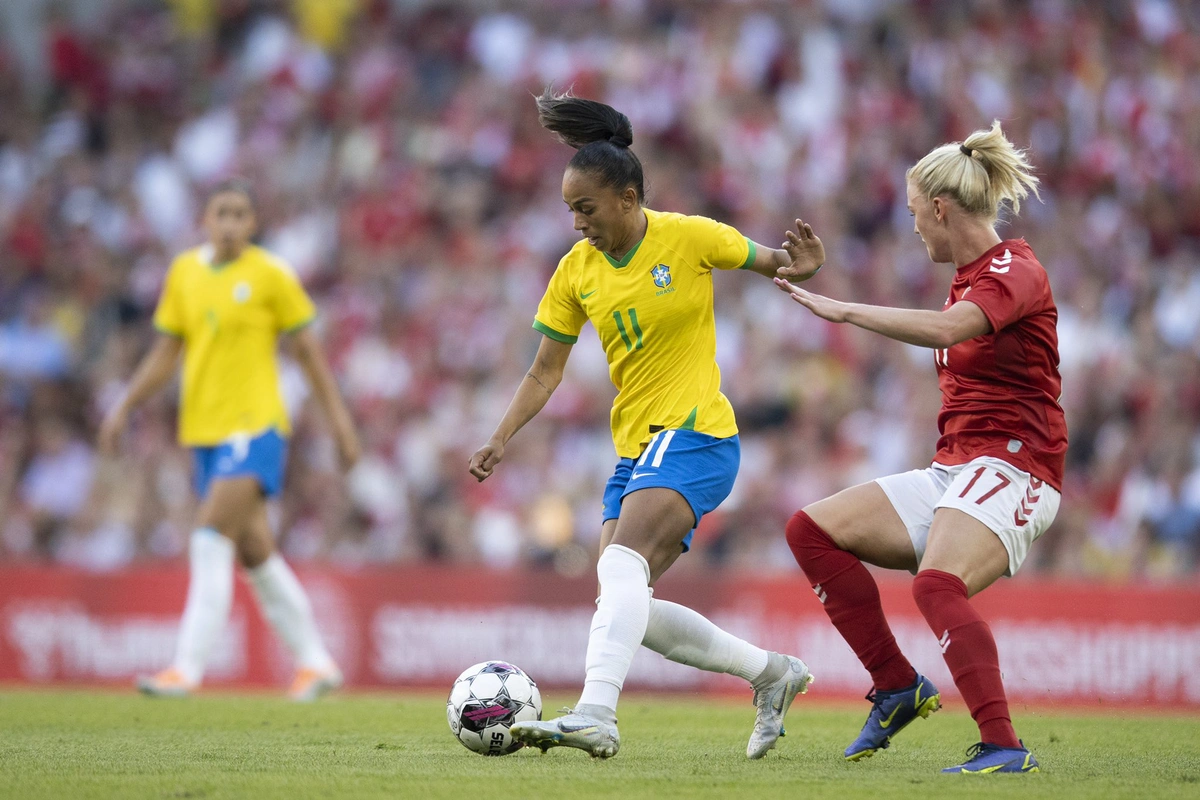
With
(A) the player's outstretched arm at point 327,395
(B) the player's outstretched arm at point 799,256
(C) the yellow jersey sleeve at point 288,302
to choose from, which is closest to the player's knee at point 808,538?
(B) the player's outstretched arm at point 799,256

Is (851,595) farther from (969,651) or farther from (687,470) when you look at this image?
(687,470)

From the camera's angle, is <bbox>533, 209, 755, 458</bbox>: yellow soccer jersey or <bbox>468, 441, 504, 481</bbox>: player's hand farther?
<bbox>468, 441, 504, 481</bbox>: player's hand

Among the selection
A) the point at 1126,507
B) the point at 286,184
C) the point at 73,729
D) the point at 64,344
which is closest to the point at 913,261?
the point at 1126,507

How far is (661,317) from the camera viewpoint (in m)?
5.91

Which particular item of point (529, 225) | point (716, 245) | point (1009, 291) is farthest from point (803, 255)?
point (529, 225)

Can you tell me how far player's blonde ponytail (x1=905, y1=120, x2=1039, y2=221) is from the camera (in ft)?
18.7

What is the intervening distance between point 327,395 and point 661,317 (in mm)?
3799

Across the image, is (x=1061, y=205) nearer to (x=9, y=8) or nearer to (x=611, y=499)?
(x=611, y=499)

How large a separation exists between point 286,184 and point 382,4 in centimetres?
287

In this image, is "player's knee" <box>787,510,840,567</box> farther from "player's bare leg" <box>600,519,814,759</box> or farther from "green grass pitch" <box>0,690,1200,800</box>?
"green grass pitch" <box>0,690,1200,800</box>

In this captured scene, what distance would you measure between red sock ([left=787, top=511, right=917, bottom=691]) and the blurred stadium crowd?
21.8 feet

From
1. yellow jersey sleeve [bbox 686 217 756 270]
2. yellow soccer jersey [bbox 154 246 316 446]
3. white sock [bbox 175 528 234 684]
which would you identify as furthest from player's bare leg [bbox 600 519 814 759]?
yellow soccer jersey [bbox 154 246 316 446]

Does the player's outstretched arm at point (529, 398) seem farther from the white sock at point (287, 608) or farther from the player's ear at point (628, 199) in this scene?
the white sock at point (287, 608)

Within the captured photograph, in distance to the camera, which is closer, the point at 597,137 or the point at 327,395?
the point at 597,137
